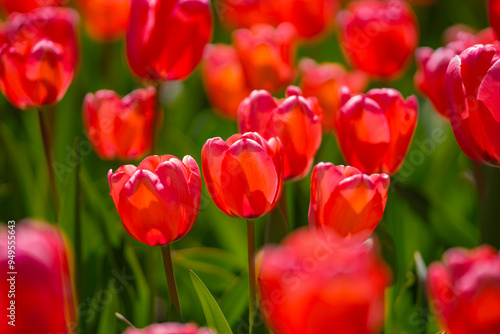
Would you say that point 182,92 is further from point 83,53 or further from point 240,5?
point 83,53

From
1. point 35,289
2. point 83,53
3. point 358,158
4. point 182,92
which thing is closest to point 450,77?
point 358,158

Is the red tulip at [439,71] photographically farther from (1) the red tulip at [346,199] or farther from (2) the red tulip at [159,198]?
(2) the red tulip at [159,198]

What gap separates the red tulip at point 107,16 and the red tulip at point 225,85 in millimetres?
352

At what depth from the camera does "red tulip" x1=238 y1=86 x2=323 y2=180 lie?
33.3 inches

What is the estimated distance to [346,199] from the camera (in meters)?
0.74

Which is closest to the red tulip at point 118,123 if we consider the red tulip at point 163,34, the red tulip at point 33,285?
the red tulip at point 163,34

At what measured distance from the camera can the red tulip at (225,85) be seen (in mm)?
1472

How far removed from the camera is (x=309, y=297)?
0.45 metres

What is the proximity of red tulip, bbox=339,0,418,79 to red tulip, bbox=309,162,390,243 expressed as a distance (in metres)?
0.68

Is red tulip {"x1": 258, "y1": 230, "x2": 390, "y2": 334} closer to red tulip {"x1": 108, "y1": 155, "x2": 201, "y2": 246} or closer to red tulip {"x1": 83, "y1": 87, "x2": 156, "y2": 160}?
red tulip {"x1": 108, "y1": 155, "x2": 201, "y2": 246}

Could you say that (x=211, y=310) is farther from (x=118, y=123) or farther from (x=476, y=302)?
(x=118, y=123)

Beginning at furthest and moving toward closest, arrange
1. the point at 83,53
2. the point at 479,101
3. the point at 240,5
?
the point at 83,53 < the point at 240,5 < the point at 479,101

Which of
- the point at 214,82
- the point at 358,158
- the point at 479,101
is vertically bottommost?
the point at 214,82

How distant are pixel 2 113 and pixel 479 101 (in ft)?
4.47
